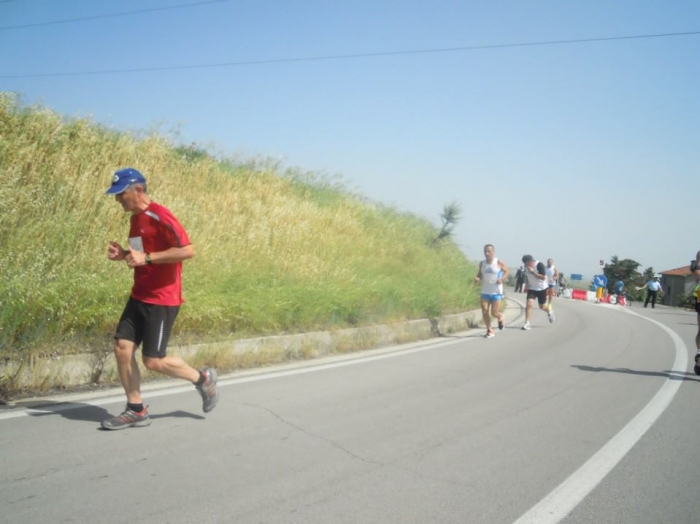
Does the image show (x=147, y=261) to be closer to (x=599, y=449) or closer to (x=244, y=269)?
(x=599, y=449)

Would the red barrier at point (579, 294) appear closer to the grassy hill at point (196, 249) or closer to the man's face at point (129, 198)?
the grassy hill at point (196, 249)

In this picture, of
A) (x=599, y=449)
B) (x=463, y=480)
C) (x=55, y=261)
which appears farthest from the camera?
(x=55, y=261)

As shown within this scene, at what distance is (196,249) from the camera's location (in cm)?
993

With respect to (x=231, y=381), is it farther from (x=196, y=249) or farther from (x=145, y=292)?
(x=196, y=249)

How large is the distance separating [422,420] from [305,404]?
118 cm

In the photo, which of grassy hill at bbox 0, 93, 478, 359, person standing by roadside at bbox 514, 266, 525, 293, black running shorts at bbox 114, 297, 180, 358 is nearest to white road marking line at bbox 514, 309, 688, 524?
black running shorts at bbox 114, 297, 180, 358

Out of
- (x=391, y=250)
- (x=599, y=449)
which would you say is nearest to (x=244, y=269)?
(x=599, y=449)

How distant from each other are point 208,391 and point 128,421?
0.68 meters

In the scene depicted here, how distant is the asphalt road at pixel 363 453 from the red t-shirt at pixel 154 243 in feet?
3.68

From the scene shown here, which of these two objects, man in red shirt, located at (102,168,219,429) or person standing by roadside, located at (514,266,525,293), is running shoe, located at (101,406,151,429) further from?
person standing by roadside, located at (514,266,525,293)

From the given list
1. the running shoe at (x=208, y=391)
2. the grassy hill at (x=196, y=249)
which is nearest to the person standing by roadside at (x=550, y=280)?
the grassy hill at (x=196, y=249)

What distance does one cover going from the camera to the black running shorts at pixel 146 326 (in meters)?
4.80

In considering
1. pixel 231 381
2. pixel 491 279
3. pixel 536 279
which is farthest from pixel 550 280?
pixel 231 381

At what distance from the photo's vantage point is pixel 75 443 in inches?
172
